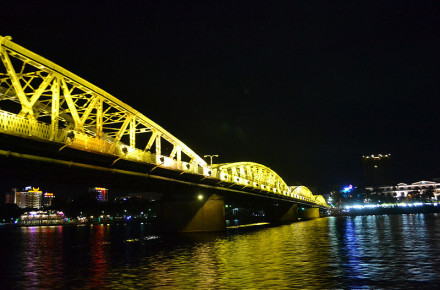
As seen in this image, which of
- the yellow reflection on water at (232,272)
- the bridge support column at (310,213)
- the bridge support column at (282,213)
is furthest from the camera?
the bridge support column at (310,213)

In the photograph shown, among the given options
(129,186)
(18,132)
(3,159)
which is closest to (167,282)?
(18,132)

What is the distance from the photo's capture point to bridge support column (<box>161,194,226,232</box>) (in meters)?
64.8

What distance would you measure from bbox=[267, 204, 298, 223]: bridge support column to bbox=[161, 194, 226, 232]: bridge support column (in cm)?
6813

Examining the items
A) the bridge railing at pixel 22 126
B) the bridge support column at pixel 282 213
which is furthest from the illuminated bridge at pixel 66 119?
the bridge support column at pixel 282 213

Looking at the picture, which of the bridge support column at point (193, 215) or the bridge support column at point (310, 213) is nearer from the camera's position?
the bridge support column at point (193, 215)

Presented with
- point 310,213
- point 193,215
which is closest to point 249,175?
point 193,215

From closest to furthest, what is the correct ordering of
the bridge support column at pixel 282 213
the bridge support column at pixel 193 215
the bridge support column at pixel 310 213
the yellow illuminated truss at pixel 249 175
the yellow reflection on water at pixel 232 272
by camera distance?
1. the yellow reflection on water at pixel 232 272
2. the bridge support column at pixel 193 215
3. the yellow illuminated truss at pixel 249 175
4. the bridge support column at pixel 282 213
5. the bridge support column at pixel 310 213

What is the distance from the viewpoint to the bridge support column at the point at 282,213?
13325cm

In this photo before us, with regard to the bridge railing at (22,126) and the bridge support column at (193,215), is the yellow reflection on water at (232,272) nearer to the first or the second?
the bridge railing at (22,126)

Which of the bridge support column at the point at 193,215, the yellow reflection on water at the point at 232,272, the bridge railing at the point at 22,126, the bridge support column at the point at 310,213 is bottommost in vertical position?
the bridge support column at the point at 310,213

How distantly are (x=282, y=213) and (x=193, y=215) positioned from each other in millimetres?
76174

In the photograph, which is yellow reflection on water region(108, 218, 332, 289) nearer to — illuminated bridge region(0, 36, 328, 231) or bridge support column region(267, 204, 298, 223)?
illuminated bridge region(0, 36, 328, 231)

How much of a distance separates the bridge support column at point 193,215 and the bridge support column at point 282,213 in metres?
68.1

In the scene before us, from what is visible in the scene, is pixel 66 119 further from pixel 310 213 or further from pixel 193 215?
pixel 310 213
